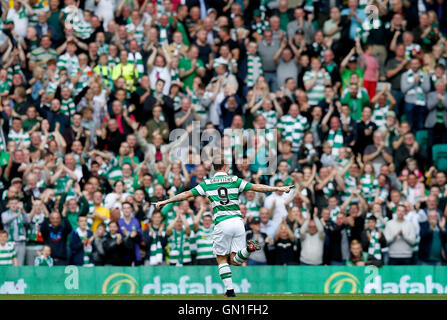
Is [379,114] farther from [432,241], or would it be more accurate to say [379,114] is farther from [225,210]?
[225,210]

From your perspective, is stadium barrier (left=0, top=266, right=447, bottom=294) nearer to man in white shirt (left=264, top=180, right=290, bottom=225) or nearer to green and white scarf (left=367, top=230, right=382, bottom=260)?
green and white scarf (left=367, top=230, right=382, bottom=260)

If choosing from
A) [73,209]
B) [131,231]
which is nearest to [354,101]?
[131,231]

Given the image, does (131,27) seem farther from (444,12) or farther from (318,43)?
(444,12)

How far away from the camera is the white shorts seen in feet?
56.3

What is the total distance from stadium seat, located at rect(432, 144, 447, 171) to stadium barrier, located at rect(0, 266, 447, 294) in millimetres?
4360

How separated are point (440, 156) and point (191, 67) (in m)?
7.00

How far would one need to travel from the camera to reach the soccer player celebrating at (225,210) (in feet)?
56.0

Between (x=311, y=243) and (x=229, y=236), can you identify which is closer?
(x=229, y=236)

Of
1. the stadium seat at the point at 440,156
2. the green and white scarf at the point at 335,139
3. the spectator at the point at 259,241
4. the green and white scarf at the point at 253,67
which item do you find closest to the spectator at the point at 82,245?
the spectator at the point at 259,241


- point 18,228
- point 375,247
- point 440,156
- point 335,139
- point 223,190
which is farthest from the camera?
point 440,156

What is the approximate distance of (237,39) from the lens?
87.8 feet

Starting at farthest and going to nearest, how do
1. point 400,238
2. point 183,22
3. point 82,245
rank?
point 183,22 < point 400,238 < point 82,245

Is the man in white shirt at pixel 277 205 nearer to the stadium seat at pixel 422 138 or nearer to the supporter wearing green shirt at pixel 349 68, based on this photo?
the supporter wearing green shirt at pixel 349 68

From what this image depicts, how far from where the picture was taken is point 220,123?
2552cm
